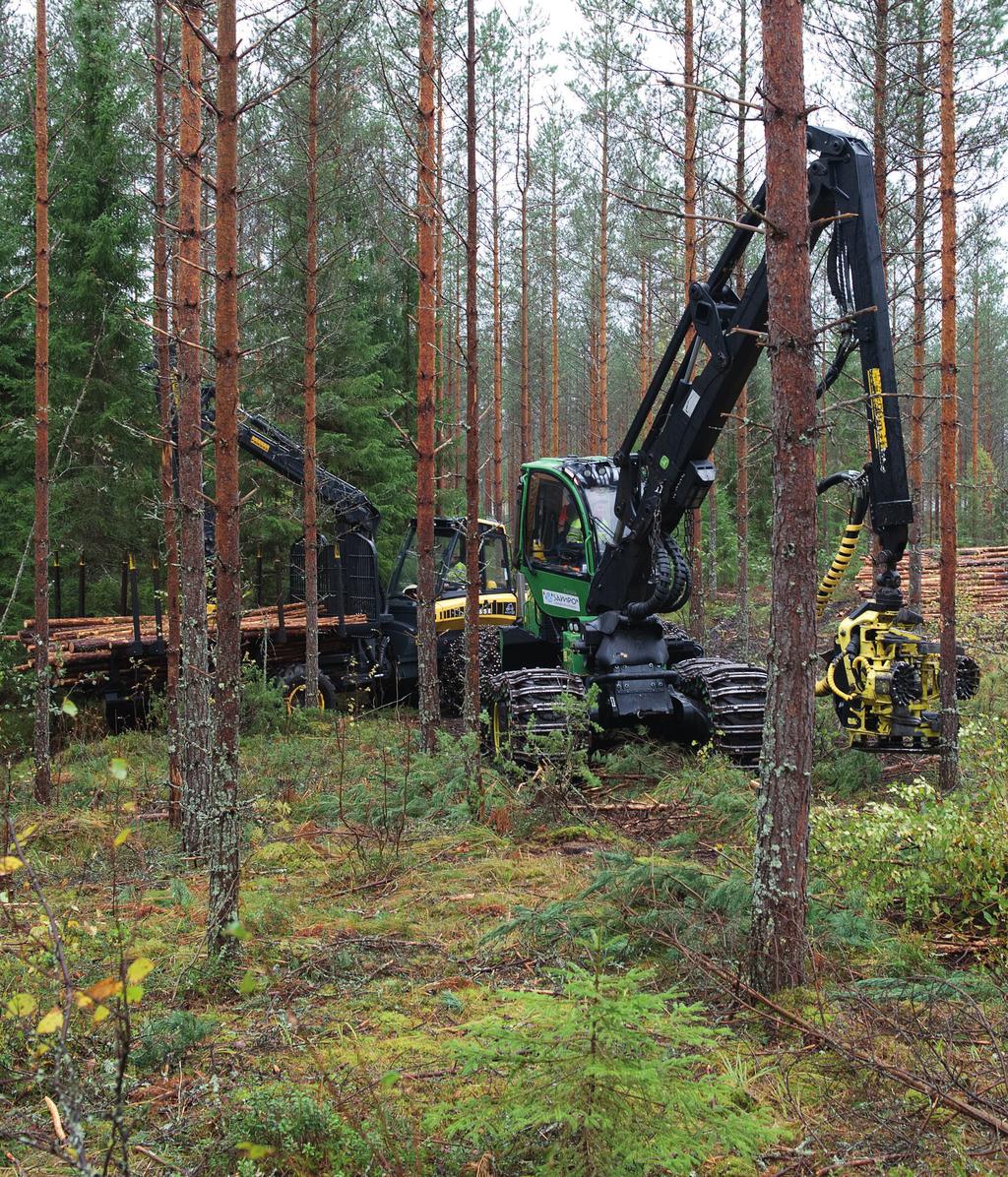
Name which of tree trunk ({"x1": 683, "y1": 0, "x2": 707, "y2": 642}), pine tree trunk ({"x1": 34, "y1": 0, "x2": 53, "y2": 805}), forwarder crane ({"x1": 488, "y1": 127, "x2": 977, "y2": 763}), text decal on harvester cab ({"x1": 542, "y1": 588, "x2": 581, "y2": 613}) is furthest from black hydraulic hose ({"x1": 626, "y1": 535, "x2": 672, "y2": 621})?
pine tree trunk ({"x1": 34, "y1": 0, "x2": 53, "y2": 805})

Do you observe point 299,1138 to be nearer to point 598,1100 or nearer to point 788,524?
point 598,1100

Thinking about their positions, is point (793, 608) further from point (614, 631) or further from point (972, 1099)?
point (614, 631)

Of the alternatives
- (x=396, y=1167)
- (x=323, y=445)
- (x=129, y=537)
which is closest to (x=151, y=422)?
(x=129, y=537)

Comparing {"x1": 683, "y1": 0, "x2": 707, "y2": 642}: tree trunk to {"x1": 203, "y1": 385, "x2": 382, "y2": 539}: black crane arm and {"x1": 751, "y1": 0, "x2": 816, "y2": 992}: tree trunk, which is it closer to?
{"x1": 203, "y1": 385, "x2": 382, "y2": 539}: black crane arm

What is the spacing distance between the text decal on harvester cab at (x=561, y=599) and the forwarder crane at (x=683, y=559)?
22 mm

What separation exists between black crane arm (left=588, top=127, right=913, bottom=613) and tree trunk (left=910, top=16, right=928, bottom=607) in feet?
5.82

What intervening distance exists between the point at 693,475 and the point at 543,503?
97.7 inches

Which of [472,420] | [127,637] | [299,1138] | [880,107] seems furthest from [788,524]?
[127,637]

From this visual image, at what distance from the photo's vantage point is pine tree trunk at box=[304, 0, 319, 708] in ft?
43.2

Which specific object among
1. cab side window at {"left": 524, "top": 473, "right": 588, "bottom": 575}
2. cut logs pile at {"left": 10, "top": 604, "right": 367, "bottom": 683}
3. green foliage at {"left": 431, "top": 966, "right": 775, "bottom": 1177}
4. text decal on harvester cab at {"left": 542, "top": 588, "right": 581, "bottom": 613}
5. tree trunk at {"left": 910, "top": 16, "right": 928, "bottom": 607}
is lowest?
green foliage at {"left": 431, "top": 966, "right": 775, "bottom": 1177}

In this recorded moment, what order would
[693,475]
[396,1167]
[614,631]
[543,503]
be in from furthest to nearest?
[543,503] → [614,631] → [693,475] → [396,1167]

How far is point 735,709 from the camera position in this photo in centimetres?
962

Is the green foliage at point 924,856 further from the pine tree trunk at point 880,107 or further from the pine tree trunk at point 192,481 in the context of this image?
the pine tree trunk at point 880,107

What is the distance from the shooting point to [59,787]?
1035 centimetres
